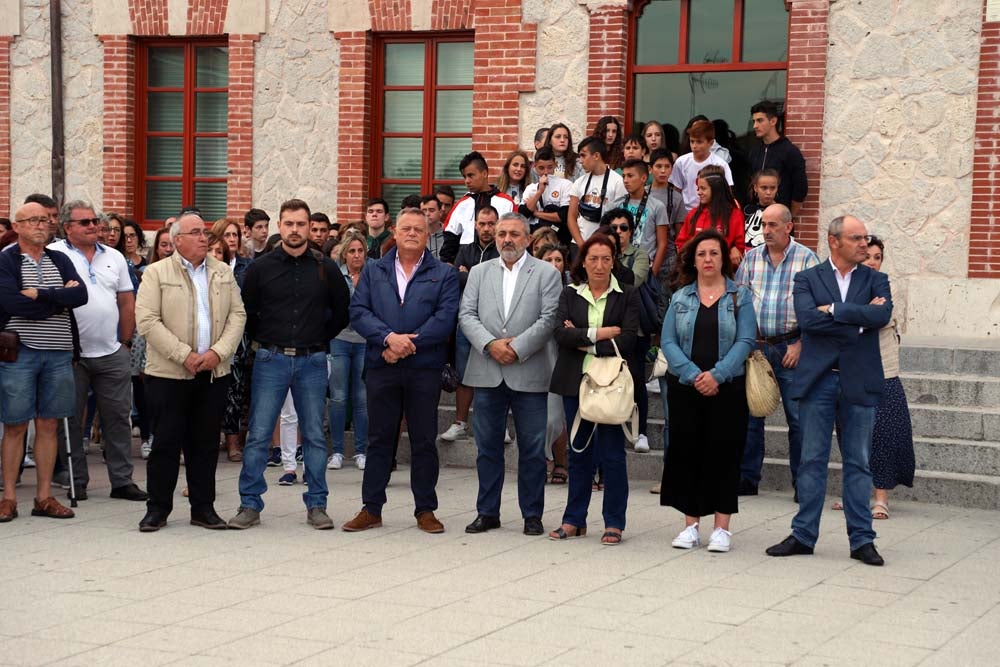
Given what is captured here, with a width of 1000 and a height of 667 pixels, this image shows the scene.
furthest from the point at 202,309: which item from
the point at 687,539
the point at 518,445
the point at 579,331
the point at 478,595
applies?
the point at 687,539

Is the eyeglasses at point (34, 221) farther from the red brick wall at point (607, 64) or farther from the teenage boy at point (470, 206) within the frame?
the red brick wall at point (607, 64)

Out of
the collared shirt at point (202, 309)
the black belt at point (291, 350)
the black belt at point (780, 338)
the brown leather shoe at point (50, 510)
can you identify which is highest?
the collared shirt at point (202, 309)

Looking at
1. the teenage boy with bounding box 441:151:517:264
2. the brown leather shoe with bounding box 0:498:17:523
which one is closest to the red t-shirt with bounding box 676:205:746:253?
the teenage boy with bounding box 441:151:517:264

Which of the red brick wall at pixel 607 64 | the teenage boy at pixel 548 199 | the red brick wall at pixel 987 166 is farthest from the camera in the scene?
the red brick wall at pixel 607 64

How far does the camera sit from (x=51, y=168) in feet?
53.9

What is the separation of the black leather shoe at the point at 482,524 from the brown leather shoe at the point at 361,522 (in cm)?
60

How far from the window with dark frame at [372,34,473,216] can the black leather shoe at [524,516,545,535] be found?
7498 mm

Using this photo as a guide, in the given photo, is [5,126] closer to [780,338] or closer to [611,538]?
[780,338]

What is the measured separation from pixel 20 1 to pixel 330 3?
4060 mm

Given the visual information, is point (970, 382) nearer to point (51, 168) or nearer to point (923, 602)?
point (923, 602)

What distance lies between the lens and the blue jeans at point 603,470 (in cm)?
820

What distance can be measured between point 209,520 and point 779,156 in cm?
675

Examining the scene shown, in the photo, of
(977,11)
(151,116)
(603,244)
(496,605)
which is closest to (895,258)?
(977,11)

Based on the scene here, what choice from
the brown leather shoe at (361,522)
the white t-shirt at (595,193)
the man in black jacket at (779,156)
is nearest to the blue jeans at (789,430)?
the white t-shirt at (595,193)
